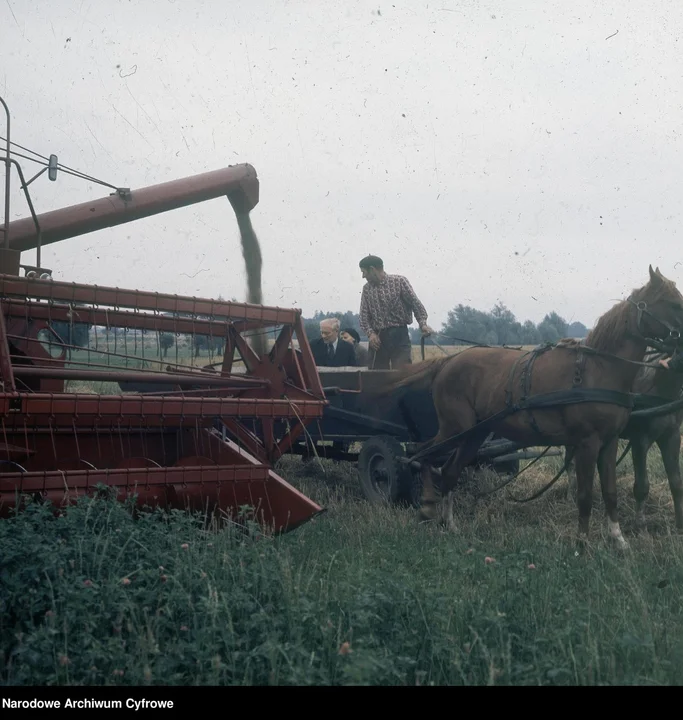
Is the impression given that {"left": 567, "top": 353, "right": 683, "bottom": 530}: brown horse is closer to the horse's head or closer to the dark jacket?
the horse's head

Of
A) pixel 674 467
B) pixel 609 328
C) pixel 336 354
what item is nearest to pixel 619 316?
pixel 609 328

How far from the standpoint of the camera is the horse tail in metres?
7.89

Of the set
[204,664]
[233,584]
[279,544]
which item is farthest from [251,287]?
[204,664]

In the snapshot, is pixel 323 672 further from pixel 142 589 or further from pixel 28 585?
pixel 28 585

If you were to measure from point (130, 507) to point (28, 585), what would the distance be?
107 cm

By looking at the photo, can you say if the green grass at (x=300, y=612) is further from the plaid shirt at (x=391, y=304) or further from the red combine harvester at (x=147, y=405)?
the plaid shirt at (x=391, y=304)

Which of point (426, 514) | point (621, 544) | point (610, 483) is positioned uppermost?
point (610, 483)

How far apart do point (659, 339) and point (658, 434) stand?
4.20ft

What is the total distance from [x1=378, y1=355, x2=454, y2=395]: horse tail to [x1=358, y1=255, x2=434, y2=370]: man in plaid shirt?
0.50m

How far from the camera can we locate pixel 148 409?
5.03 m

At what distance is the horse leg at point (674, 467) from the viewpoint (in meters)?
7.00

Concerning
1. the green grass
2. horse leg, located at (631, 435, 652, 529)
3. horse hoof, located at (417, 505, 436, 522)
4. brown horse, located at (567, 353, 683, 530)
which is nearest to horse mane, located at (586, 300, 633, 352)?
brown horse, located at (567, 353, 683, 530)

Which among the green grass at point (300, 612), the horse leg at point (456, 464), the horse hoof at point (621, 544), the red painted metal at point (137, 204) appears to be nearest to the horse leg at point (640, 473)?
the horse hoof at point (621, 544)

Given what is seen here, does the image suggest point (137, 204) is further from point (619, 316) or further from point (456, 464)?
point (619, 316)
